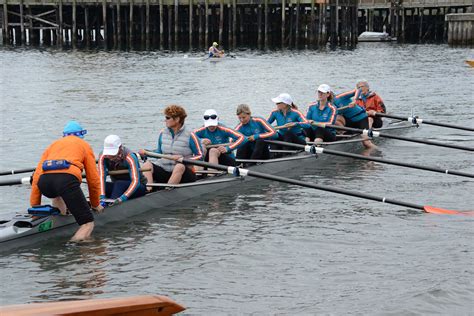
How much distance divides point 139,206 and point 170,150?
1371 mm

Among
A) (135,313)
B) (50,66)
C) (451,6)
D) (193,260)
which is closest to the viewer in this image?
(135,313)

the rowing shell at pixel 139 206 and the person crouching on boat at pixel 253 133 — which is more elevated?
the person crouching on boat at pixel 253 133

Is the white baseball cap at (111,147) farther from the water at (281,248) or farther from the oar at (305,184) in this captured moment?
the oar at (305,184)

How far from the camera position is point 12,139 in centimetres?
2606

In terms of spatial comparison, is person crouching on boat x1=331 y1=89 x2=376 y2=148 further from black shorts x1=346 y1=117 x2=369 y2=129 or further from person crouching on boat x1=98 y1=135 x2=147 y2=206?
A: person crouching on boat x1=98 y1=135 x2=147 y2=206

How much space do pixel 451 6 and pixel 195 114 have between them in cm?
4854

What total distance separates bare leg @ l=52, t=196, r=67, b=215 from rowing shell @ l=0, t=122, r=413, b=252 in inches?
3.7

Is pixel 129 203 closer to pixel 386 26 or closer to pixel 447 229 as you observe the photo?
pixel 447 229

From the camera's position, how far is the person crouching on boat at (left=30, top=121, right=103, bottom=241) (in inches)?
488

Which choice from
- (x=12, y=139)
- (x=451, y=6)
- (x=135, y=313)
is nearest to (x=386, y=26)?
(x=451, y=6)

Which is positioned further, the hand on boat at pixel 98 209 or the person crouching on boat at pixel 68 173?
the hand on boat at pixel 98 209

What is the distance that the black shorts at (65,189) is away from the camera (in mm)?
12375

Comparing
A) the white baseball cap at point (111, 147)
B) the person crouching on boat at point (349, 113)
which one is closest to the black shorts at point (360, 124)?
the person crouching on boat at point (349, 113)

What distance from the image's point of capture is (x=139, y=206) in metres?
14.8
